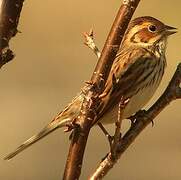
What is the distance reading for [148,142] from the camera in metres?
9.40

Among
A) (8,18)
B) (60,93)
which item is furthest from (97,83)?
(60,93)

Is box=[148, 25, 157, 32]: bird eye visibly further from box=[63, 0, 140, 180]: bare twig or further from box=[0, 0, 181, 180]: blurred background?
box=[0, 0, 181, 180]: blurred background

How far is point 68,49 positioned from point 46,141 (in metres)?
2.77

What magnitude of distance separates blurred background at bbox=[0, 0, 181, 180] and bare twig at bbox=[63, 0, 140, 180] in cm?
573

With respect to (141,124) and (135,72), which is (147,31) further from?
(141,124)

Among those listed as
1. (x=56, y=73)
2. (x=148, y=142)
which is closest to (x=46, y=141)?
(x=148, y=142)

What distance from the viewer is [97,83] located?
2.23 meters

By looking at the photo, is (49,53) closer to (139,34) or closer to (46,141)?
(46,141)

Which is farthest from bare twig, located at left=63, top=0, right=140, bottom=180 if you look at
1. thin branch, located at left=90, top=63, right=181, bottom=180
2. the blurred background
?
the blurred background

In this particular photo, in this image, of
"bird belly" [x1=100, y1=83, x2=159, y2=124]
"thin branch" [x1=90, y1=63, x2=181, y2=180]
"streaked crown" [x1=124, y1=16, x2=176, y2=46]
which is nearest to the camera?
"thin branch" [x1=90, y1=63, x2=181, y2=180]

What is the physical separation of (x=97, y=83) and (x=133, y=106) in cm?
186

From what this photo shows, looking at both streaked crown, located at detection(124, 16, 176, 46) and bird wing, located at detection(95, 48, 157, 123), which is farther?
streaked crown, located at detection(124, 16, 176, 46)

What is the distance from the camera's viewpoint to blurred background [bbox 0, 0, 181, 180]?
28.3 ft

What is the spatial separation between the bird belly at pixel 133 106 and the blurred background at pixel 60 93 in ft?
12.6
